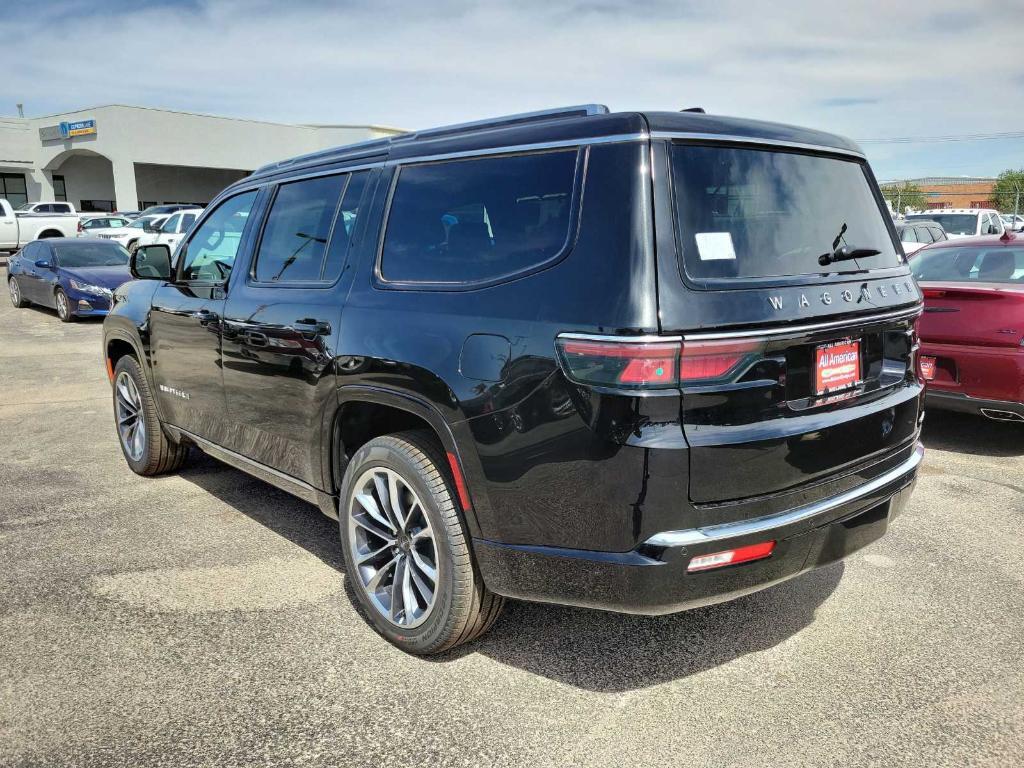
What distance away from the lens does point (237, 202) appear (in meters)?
4.46

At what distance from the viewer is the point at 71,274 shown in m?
13.8

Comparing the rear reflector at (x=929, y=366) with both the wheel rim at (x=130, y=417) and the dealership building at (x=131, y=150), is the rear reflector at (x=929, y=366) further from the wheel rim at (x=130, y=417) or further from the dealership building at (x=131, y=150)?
the dealership building at (x=131, y=150)

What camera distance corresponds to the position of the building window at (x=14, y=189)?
144 feet

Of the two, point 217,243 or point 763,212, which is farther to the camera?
point 217,243

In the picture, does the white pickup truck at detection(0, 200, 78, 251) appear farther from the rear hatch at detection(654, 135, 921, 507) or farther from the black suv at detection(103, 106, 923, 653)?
the rear hatch at detection(654, 135, 921, 507)

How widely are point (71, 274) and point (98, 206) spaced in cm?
3856

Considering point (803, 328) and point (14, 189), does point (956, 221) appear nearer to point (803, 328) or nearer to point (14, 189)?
point (803, 328)

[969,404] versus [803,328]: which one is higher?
[803,328]

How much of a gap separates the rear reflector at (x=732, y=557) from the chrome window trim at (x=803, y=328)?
66 centimetres

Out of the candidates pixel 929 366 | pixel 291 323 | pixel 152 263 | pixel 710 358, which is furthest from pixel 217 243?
pixel 929 366

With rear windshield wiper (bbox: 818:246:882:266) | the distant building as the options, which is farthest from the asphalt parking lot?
the distant building

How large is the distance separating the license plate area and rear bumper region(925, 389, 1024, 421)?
324 cm

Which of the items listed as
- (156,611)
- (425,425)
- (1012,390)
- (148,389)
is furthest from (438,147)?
(1012,390)

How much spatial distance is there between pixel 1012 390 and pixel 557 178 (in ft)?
14.0
